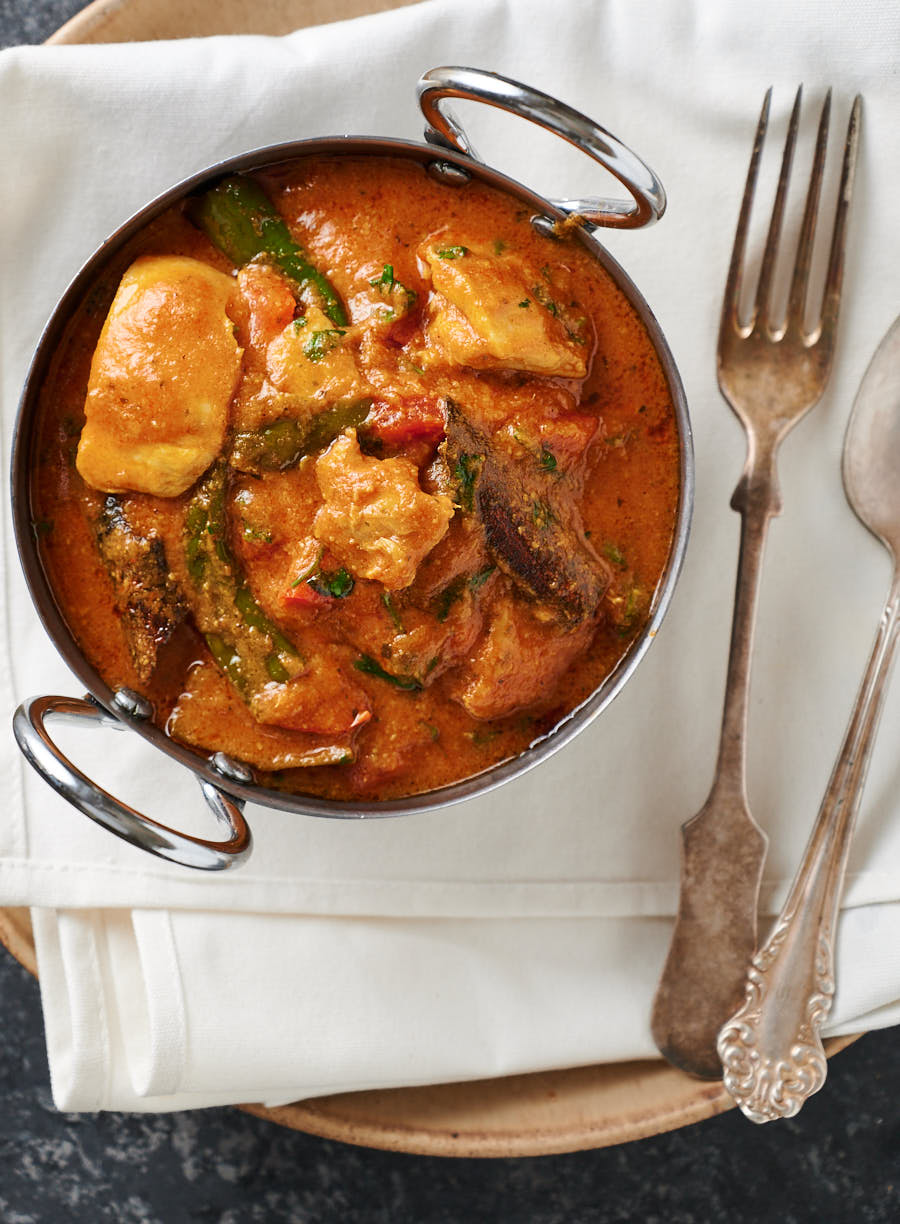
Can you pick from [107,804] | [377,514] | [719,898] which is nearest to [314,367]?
[377,514]

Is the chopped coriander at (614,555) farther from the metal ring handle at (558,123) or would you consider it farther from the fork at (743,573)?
the metal ring handle at (558,123)

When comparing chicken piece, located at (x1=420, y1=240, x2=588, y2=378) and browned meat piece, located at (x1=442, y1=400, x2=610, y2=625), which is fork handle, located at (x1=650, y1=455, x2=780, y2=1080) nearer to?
browned meat piece, located at (x1=442, y1=400, x2=610, y2=625)

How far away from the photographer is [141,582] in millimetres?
1944

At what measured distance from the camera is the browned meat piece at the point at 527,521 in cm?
186

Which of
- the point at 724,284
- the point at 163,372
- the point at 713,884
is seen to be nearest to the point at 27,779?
the point at 163,372

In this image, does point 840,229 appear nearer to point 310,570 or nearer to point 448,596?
point 448,596

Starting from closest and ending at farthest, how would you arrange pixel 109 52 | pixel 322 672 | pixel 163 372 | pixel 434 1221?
pixel 163 372 → pixel 322 672 → pixel 109 52 → pixel 434 1221

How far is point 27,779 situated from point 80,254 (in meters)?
1.12

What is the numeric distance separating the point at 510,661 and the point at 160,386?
0.77m

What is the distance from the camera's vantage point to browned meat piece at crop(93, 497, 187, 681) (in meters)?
1.94

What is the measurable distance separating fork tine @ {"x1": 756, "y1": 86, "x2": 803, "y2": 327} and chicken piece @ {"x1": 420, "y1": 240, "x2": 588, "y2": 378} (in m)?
0.62

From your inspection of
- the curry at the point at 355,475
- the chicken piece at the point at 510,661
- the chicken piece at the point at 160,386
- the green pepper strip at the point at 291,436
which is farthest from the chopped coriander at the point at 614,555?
the chicken piece at the point at 160,386

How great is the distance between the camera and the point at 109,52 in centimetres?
229

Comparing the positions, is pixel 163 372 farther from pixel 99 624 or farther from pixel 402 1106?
pixel 402 1106
